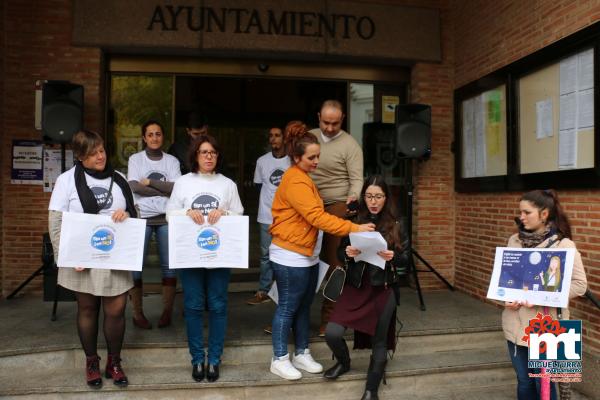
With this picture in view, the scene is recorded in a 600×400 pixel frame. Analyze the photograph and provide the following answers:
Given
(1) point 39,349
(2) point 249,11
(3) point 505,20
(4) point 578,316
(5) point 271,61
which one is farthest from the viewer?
A: (5) point 271,61

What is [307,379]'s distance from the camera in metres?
3.59

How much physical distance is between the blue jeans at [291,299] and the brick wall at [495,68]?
7.44ft

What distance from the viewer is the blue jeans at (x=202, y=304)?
11.2ft

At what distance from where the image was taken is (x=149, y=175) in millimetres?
4312

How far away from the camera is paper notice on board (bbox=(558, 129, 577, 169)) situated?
4223mm

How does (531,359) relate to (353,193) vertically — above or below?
below

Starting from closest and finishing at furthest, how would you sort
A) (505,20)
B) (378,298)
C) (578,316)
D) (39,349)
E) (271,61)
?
1. (378,298)
2. (39,349)
3. (578,316)
4. (505,20)
5. (271,61)

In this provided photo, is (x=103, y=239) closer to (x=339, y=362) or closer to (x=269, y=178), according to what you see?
(x=339, y=362)

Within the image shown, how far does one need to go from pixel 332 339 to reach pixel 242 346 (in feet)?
2.95

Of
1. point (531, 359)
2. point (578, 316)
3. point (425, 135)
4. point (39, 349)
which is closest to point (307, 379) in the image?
point (531, 359)

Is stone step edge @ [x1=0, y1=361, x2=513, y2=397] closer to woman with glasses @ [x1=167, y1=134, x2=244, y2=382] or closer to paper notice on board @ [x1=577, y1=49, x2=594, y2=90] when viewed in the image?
woman with glasses @ [x1=167, y1=134, x2=244, y2=382]

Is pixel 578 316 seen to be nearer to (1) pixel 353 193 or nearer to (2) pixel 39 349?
(1) pixel 353 193

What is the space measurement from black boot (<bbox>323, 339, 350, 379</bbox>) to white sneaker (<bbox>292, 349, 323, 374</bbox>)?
0.27ft

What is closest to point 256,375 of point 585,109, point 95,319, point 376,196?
point 95,319
